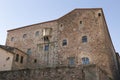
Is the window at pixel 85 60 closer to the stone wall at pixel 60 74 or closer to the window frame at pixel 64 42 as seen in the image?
the window frame at pixel 64 42

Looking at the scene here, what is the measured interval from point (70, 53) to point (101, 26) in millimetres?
5742

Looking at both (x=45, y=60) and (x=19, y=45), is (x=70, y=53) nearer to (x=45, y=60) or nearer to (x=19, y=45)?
(x=45, y=60)

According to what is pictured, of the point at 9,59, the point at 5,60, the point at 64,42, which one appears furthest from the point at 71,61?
the point at 5,60

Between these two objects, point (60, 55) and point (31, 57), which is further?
point (31, 57)

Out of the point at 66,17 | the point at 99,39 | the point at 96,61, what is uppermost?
the point at 66,17

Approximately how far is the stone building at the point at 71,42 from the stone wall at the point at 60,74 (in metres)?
7.64

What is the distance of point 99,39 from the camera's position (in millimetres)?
24984

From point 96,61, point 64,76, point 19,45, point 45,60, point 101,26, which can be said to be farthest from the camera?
point 19,45

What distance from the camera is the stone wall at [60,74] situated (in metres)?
15.3

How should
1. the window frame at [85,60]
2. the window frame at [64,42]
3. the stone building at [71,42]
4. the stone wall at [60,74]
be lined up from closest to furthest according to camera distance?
the stone wall at [60,74] → the window frame at [85,60] → the stone building at [71,42] → the window frame at [64,42]

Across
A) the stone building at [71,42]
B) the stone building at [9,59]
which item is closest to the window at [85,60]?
the stone building at [71,42]

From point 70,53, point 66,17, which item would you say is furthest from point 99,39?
point 66,17

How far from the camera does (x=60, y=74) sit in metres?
16.1

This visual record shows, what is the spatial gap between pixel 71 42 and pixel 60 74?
11.0m
